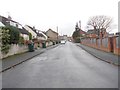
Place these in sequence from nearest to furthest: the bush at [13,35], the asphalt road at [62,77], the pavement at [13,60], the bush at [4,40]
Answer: the asphalt road at [62,77] → the pavement at [13,60] → the bush at [4,40] → the bush at [13,35]

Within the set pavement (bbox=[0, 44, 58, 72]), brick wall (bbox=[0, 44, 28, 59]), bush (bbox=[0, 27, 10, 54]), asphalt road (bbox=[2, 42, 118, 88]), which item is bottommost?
pavement (bbox=[0, 44, 58, 72])

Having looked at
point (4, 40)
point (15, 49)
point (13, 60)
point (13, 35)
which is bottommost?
point (13, 60)

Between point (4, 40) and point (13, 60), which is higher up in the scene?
point (4, 40)

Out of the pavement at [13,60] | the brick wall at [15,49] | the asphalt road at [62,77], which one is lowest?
the pavement at [13,60]

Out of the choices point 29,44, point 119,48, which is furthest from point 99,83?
point 29,44

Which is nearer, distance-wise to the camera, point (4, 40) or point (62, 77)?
point (62, 77)

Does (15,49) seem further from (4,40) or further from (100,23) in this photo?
(100,23)

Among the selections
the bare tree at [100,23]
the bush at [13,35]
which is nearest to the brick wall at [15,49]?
the bush at [13,35]

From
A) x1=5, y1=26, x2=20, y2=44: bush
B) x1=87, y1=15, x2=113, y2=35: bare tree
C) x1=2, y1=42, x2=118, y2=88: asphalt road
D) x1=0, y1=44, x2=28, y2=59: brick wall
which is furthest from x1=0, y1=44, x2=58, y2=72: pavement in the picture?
x1=87, y1=15, x2=113, y2=35: bare tree

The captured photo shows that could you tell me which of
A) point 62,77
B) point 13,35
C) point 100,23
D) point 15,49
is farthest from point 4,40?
point 100,23

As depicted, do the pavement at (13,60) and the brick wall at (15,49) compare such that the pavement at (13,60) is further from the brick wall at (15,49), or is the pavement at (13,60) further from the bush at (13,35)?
the bush at (13,35)

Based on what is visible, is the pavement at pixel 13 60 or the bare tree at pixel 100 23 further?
the bare tree at pixel 100 23

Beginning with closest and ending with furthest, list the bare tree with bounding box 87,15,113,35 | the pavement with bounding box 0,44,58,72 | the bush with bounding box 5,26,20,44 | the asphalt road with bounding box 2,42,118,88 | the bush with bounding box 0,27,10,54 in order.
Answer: the asphalt road with bounding box 2,42,118,88 → the pavement with bounding box 0,44,58,72 → the bush with bounding box 0,27,10,54 → the bush with bounding box 5,26,20,44 → the bare tree with bounding box 87,15,113,35

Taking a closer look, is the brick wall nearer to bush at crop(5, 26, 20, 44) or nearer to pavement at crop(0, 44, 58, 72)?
bush at crop(5, 26, 20, 44)
